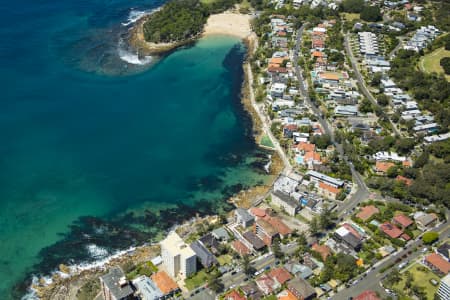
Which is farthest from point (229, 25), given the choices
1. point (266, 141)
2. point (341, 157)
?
point (341, 157)

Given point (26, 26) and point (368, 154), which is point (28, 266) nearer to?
point (368, 154)

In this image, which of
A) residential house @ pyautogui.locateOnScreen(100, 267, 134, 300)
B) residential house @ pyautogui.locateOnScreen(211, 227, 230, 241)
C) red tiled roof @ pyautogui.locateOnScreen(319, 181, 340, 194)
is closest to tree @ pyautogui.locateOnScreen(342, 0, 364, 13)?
red tiled roof @ pyautogui.locateOnScreen(319, 181, 340, 194)

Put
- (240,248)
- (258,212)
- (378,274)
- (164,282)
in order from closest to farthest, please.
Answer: (164,282), (378,274), (240,248), (258,212)

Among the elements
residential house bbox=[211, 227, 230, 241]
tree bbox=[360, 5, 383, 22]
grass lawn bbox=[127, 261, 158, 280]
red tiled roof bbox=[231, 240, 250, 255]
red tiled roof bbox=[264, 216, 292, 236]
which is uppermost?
tree bbox=[360, 5, 383, 22]

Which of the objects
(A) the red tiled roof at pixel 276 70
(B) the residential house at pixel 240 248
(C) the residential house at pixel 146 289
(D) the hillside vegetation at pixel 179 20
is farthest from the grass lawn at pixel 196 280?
(D) the hillside vegetation at pixel 179 20

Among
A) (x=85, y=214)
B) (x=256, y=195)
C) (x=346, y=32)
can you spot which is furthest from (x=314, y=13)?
(x=85, y=214)

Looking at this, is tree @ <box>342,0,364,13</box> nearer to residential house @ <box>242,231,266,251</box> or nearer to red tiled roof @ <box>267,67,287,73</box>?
red tiled roof @ <box>267,67,287,73</box>

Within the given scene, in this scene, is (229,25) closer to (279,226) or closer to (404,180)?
(404,180)
